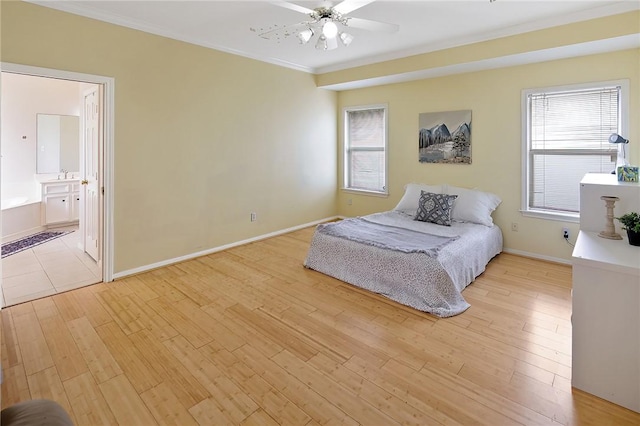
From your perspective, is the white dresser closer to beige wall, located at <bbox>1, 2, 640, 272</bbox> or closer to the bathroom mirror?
beige wall, located at <bbox>1, 2, 640, 272</bbox>

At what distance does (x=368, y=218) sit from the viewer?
4352 mm

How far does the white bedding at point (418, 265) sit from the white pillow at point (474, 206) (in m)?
0.16

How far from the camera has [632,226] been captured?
202 cm

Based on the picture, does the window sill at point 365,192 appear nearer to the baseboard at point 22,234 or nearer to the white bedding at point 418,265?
the white bedding at point 418,265

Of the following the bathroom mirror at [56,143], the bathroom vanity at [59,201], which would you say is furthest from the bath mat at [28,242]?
the bathroom mirror at [56,143]

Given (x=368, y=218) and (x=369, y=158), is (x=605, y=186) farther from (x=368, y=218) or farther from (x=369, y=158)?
(x=369, y=158)

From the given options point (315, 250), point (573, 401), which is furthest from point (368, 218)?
point (573, 401)

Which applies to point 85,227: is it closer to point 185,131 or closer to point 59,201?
point 185,131

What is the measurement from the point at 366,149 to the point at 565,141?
115 inches

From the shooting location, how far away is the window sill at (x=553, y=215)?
12.6 ft

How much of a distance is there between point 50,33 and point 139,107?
91 centimetres

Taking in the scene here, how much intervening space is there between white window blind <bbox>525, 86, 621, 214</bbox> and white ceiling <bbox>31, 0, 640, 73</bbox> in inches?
36.3

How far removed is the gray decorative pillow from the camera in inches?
158

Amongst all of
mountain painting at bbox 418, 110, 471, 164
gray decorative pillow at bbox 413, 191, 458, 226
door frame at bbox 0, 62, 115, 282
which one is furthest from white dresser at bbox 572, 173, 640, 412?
door frame at bbox 0, 62, 115, 282
